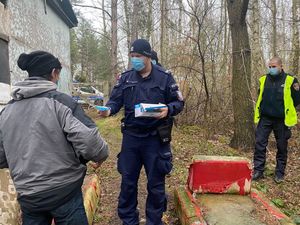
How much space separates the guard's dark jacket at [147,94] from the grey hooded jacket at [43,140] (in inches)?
47.1

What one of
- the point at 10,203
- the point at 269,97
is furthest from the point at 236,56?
the point at 10,203

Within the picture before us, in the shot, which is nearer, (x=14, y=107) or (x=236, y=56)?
(x=14, y=107)

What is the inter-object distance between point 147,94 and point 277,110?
274 cm

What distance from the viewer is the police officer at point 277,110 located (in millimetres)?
5258

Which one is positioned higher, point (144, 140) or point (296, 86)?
point (296, 86)

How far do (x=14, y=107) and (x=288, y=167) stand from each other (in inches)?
230

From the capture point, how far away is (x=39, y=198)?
2.27 m

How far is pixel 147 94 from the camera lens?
11.5 ft

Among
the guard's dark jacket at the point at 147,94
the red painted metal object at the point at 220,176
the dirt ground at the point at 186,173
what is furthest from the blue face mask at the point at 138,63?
the dirt ground at the point at 186,173

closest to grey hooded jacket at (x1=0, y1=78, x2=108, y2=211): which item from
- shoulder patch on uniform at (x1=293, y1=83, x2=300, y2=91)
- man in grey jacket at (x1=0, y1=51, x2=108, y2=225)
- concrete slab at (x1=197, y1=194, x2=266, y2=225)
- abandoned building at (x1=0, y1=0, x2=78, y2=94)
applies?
man in grey jacket at (x1=0, y1=51, x2=108, y2=225)

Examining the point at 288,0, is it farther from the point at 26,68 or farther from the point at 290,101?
the point at 26,68

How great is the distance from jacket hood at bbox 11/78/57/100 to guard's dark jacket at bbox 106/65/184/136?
131 centimetres

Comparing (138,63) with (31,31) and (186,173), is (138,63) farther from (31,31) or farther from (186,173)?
(31,31)

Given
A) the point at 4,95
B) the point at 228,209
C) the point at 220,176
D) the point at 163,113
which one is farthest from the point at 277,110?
the point at 4,95
